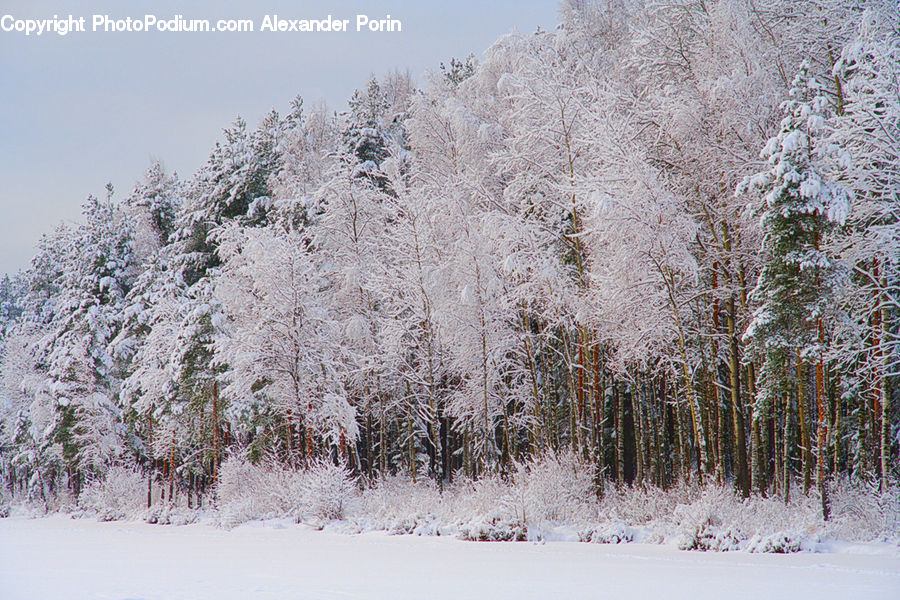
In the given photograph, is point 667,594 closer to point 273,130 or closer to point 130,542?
point 130,542

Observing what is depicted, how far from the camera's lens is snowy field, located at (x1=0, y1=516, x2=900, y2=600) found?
787cm

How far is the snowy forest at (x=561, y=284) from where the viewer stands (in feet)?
45.5

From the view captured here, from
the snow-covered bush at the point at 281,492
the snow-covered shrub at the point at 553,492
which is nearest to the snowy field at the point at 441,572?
the snow-covered shrub at the point at 553,492

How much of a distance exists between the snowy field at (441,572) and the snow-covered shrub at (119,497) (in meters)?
16.2

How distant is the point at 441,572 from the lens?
31.5 ft

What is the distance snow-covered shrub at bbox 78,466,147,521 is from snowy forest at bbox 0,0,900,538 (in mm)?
198

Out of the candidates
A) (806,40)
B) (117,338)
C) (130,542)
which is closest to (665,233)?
(806,40)

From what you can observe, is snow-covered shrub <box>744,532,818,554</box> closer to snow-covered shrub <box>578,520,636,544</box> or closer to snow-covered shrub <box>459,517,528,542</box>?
snow-covered shrub <box>578,520,636,544</box>

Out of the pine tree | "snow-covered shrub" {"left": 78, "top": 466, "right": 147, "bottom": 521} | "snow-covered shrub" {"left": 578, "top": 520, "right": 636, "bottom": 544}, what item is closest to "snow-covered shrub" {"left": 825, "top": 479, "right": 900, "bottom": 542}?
the pine tree

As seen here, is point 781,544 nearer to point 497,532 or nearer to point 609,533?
point 609,533

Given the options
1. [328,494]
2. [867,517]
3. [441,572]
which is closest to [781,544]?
[867,517]

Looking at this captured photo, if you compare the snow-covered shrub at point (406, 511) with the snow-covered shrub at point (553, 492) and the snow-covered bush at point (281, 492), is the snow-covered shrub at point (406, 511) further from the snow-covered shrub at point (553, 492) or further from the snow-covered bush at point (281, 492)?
the snow-covered shrub at point (553, 492)

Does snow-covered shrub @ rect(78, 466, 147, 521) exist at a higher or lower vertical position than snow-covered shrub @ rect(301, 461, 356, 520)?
lower

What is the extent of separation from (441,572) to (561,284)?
376 inches
